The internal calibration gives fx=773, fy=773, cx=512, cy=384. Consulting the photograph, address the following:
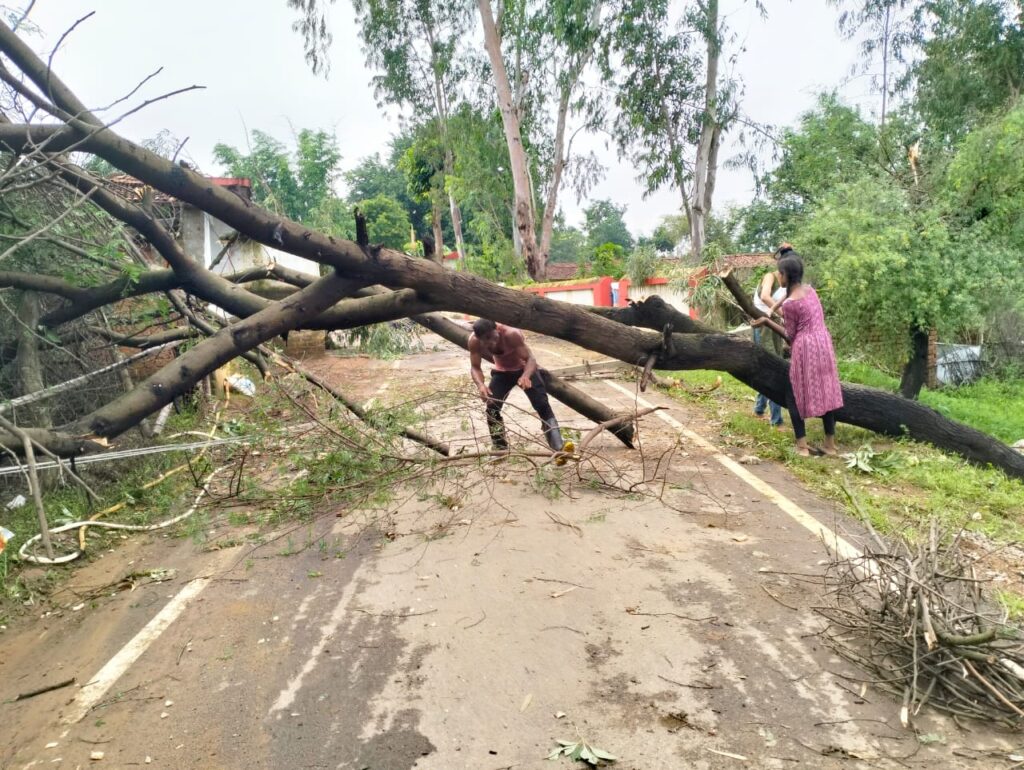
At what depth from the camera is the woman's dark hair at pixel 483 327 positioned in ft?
24.3

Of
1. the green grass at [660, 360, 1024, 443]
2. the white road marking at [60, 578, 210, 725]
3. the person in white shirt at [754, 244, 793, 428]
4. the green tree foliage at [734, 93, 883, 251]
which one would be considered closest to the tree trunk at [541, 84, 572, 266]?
the green tree foliage at [734, 93, 883, 251]

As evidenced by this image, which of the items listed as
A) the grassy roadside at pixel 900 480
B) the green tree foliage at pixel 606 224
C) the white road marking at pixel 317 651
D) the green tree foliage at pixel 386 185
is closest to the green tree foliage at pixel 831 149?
the grassy roadside at pixel 900 480

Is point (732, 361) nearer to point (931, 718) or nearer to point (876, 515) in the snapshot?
point (876, 515)

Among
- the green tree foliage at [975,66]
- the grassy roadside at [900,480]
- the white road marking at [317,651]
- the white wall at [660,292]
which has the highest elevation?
the green tree foliage at [975,66]

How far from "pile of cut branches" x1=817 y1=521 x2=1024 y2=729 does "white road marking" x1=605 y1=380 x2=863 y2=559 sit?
0.26m

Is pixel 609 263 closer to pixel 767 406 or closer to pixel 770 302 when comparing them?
pixel 767 406

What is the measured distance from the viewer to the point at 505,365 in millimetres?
7871

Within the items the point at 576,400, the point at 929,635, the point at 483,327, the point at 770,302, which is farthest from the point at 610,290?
the point at 929,635

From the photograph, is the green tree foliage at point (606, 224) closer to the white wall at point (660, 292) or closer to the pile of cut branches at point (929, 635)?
the white wall at point (660, 292)

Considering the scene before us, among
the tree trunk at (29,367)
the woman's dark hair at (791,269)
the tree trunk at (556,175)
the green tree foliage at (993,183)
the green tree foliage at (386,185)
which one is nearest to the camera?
the tree trunk at (29,367)

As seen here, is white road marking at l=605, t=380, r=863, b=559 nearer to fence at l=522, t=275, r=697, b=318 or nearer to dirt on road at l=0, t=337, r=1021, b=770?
dirt on road at l=0, t=337, r=1021, b=770

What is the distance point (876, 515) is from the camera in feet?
18.7

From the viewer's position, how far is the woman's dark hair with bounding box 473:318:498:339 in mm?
7398

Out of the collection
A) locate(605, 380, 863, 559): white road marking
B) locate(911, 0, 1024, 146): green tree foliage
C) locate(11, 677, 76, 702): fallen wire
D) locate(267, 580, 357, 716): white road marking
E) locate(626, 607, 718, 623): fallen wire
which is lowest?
locate(605, 380, 863, 559): white road marking
